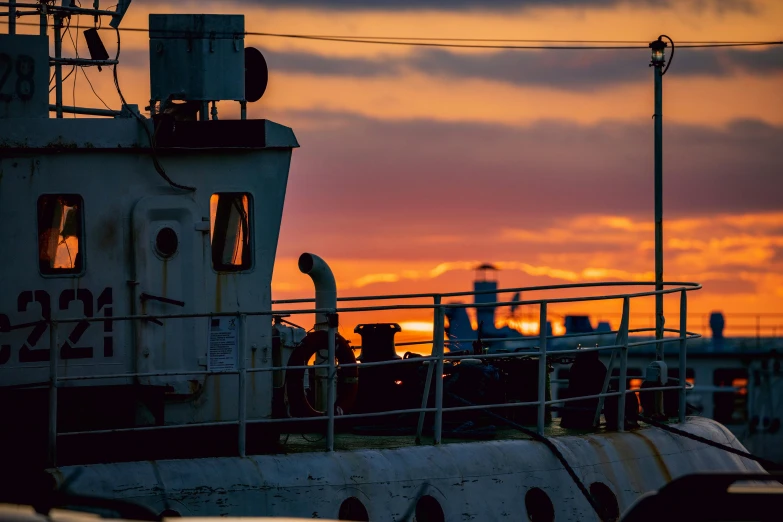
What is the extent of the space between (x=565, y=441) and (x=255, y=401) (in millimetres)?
3306

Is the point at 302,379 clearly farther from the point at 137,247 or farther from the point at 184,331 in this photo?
the point at 137,247

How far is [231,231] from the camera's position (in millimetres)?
13273

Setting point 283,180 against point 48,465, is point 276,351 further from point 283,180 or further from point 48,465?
point 48,465

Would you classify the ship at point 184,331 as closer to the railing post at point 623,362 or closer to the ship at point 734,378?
the railing post at point 623,362

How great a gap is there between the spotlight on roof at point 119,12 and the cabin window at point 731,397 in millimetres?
53916

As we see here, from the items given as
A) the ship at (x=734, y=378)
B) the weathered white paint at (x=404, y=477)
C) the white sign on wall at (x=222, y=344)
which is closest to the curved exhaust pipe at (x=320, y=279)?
the white sign on wall at (x=222, y=344)

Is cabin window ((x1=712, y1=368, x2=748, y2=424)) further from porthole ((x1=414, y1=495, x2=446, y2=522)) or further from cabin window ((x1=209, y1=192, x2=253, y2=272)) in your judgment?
cabin window ((x1=209, y1=192, x2=253, y2=272))

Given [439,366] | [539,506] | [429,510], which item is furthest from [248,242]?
[539,506]

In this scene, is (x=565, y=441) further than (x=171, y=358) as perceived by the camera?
Yes

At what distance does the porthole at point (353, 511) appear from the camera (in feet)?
41.2

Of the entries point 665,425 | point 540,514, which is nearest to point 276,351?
point 540,514

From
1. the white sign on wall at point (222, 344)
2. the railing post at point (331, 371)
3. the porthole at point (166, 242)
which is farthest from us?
the porthole at point (166, 242)

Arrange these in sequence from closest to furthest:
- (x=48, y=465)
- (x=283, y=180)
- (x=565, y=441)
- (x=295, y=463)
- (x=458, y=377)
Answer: (x=48, y=465) < (x=295, y=463) < (x=283, y=180) < (x=565, y=441) < (x=458, y=377)

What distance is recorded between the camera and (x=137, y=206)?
12.9 meters
